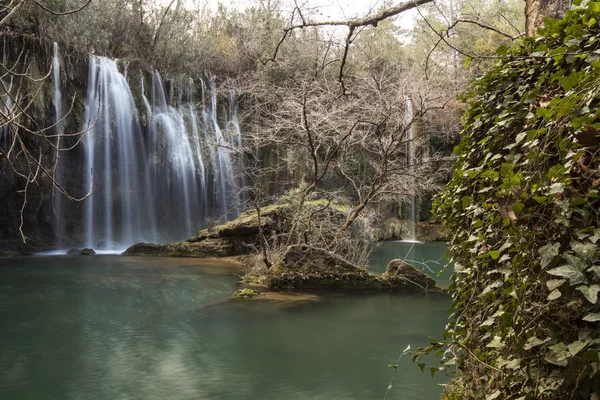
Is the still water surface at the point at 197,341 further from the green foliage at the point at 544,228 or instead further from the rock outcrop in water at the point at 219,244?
the rock outcrop in water at the point at 219,244

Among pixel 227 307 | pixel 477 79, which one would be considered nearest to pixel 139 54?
pixel 227 307

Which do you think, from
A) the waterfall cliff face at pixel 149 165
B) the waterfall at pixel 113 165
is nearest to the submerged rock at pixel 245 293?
the waterfall cliff face at pixel 149 165

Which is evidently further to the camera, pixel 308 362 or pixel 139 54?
pixel 139 54

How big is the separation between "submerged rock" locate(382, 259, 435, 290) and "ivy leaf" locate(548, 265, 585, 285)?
393 inches

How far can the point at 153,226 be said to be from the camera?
72.0ft

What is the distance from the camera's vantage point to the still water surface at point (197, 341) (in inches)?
227

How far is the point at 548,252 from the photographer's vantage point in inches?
69.2

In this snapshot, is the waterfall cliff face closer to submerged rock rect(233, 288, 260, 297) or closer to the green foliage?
submerged rock rect(233, 288, 260, 297)

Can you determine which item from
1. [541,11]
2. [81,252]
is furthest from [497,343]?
[81,252]

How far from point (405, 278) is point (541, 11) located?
8124 millimetres

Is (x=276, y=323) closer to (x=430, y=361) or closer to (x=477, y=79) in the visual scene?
(x=430, y=361)

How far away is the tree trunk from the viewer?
4.00 meters

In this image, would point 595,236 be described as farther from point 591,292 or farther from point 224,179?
point 224,179

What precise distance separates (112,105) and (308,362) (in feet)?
56.3
